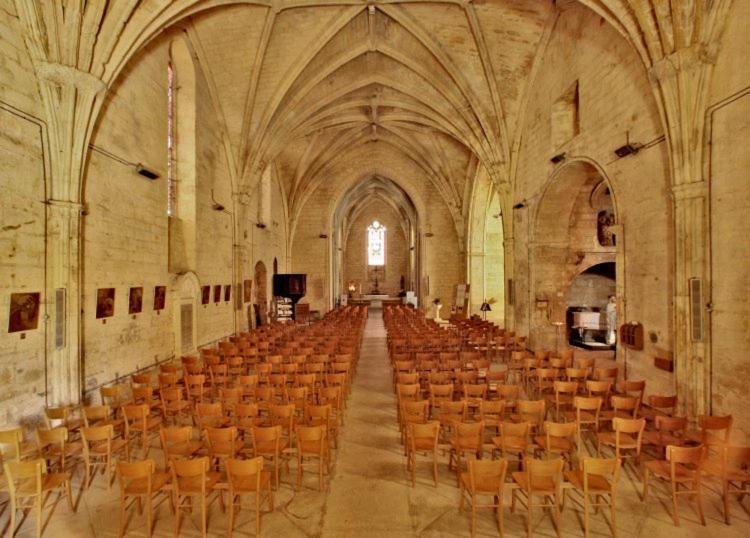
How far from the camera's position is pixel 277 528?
4.70m

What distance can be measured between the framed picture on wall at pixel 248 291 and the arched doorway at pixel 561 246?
11.7 meters

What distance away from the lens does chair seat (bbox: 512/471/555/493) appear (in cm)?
456

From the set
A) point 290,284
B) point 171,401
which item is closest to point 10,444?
point 171,401

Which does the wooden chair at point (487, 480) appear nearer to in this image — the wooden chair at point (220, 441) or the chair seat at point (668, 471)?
the chair seat at point (668, 471)

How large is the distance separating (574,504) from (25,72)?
1057cm

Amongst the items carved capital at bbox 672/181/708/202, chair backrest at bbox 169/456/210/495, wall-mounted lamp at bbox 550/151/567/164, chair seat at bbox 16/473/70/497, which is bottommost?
chair seat at bbox 16/473/70/497

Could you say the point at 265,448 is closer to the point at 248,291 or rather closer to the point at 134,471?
the point at 134,471

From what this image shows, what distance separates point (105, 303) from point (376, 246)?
37.6 m

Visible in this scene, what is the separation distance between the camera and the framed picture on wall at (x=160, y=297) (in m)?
12.0

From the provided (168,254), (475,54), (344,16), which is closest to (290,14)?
(344,16)

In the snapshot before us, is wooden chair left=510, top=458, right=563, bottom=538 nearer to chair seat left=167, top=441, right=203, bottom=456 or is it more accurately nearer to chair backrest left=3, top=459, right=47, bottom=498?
chair seat left=167, top=441, right=203, bottom=456

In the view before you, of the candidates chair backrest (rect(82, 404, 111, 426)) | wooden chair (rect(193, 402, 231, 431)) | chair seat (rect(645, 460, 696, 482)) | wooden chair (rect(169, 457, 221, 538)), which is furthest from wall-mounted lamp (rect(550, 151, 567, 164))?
chair backrest (rect(82, 404, 111, 426))

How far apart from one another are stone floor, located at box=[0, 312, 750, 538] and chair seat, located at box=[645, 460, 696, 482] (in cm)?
40

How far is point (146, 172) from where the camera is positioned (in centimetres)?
1112
